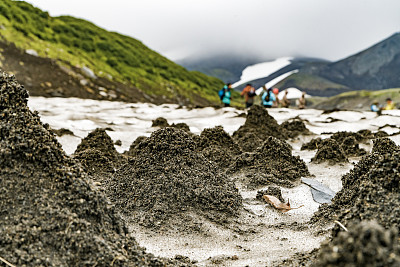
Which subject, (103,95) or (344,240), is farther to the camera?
(103,95)

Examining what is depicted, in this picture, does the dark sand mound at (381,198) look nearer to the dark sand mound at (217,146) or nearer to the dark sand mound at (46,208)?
the dark sand mound at (46,208)

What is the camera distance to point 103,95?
890 inches

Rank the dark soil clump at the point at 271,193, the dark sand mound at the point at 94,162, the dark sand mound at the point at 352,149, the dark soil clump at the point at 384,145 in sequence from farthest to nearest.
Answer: the dark sand mound at the point at 352,149 → the dark sand mound at the point at 94,162 → the dark soil clump at the point at 384,145 → the dark soil clump at the point at 271,193

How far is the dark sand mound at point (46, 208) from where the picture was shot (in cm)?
182

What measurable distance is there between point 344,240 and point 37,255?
4.64 ft

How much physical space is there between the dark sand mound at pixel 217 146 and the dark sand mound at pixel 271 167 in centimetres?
40

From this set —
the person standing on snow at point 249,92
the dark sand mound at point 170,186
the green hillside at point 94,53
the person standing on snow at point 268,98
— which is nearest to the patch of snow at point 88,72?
the green hillside at point 94,53

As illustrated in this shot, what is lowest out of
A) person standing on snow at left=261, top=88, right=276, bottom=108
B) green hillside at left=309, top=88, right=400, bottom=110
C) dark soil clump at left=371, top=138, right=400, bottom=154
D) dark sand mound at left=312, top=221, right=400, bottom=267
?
green hillside at left=309, top=88, right=400, bottom=110

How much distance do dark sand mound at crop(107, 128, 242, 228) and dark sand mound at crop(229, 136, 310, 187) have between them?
742 mm

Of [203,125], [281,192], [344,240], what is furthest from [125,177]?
[203,125]

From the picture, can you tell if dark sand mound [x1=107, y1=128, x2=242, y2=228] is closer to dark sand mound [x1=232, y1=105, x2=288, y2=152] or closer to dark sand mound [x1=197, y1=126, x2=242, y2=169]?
dark sand mound [x1=197, y1=126, x2=242, y2=169]

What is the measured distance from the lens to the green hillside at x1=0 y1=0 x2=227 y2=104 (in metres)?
24.6

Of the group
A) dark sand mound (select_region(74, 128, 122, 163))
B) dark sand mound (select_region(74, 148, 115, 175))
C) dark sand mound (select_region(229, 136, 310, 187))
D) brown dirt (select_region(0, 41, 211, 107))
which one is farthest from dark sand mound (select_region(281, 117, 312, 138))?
brown dirt (select_region(0, 41, 211, 107))

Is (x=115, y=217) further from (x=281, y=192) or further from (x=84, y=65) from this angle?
(x=84, y=65)
